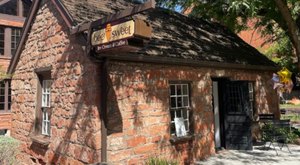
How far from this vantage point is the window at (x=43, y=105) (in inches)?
348

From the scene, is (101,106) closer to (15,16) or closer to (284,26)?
(284,26)

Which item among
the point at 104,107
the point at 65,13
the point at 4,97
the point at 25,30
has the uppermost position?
the point at 25,30

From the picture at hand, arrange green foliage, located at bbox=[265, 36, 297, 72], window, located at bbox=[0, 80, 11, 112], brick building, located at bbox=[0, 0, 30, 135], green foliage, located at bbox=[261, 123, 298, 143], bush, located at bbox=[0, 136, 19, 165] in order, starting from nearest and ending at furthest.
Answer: bush, located at bbox=[0, 136, 19, 165], green foliage, located at bbox=[261, 123, 298, 143], brick building, located at bbox=[0, 0, 30, 135], window, located at bbox=[0, 80, 11, 112], green foliage, located at bbox=[265, 36, 297, 72]

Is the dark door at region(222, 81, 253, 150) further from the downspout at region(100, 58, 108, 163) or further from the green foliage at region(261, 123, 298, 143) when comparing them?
the downspout at region(100, 58, 108, 163)

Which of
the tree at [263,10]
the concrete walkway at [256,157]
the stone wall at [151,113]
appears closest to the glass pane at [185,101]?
the stone wall at [151,113]

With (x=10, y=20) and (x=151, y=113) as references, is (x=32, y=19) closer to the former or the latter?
(x=151, y=113)

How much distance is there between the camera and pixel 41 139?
8.38 m

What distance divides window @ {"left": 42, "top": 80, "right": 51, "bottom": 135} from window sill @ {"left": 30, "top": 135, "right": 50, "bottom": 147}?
229 millimetres

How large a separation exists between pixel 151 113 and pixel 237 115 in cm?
375

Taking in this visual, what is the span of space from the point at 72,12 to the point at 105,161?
3.88 meters

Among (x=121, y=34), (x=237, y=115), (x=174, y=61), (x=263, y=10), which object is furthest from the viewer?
(x=263, y=10)

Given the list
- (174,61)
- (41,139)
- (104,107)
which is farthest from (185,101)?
(41,139)

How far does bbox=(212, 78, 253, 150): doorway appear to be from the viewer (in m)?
9.57

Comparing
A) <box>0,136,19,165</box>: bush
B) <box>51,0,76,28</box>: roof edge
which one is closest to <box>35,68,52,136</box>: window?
<box>0,136,19,165</box>: bush
